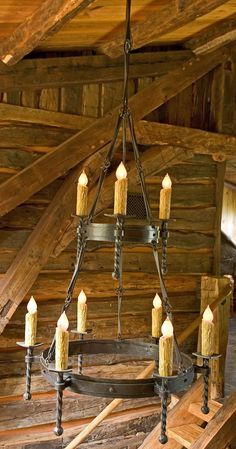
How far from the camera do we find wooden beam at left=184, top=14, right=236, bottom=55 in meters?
4.44

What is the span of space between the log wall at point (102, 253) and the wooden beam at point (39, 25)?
562 mm

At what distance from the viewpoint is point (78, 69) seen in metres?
4.43

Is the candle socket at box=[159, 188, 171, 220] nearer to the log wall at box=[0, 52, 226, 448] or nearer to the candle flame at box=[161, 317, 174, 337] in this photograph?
the candle flame at box=[161, 317, 174, 337]

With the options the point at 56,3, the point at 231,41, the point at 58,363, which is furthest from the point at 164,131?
the point at 58,363

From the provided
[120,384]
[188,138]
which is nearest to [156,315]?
[120,384]

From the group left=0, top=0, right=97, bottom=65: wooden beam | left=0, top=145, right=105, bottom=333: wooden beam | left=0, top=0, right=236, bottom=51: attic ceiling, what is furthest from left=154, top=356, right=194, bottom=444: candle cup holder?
left=0, top=145, right=105, bottom=333: wooden beam

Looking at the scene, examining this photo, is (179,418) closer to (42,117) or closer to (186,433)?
(186,433)

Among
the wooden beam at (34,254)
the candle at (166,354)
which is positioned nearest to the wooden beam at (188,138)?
the wooden beam at (34,254)

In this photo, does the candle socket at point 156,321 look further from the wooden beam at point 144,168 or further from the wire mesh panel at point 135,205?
the wire mesh panel at point 135,205

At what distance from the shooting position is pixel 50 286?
4684mm

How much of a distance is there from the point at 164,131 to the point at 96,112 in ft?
2.01

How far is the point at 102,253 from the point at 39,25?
88.0 inches

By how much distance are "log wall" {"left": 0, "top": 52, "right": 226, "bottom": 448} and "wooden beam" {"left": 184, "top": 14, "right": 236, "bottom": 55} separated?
0.31 m

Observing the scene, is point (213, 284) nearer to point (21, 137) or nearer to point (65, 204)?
point (65, 204)
